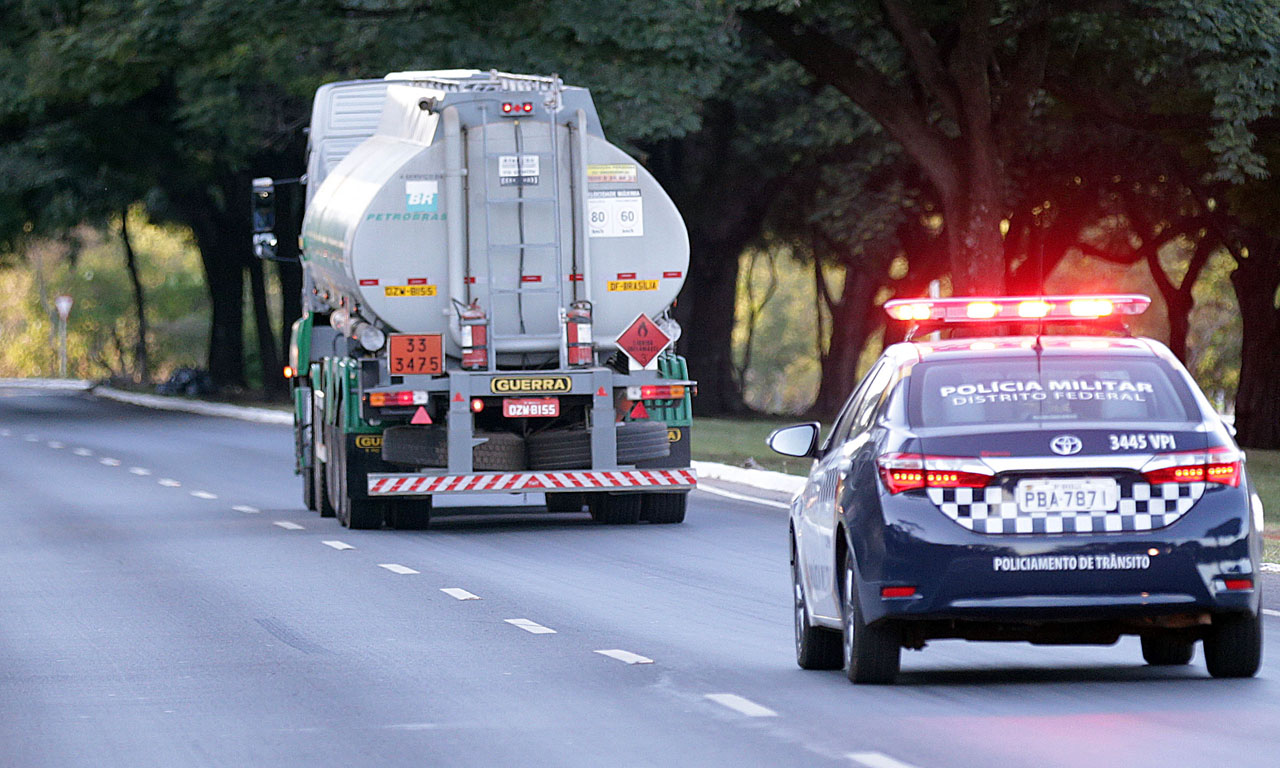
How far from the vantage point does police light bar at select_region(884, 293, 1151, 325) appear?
10.8m

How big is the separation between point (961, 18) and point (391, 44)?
7468 millimetres

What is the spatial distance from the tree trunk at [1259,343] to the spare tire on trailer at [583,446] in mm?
22204

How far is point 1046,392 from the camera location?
10469mm

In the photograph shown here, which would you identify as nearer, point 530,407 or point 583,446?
point 530,407

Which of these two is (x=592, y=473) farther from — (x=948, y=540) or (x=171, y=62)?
(x=171, y=62)

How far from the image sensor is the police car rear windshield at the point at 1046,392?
10383 millimetres

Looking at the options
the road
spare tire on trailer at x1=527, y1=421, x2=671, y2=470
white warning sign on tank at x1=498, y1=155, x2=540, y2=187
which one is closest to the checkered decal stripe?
the road

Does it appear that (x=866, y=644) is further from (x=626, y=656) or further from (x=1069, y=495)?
(x=626, y=656)

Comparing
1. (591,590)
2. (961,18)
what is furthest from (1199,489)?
(961,18)

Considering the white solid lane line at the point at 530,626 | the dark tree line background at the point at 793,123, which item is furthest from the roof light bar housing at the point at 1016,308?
the dark tree line background at the point at 793,123

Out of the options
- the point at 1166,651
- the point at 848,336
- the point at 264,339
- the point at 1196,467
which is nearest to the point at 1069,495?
the point at 1196,467

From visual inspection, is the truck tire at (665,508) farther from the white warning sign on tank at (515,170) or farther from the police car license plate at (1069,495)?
the police car license plate at (1069,495)

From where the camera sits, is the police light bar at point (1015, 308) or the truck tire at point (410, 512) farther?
the truck tire at point (410, 512)

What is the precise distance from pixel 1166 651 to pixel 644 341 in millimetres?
11020
